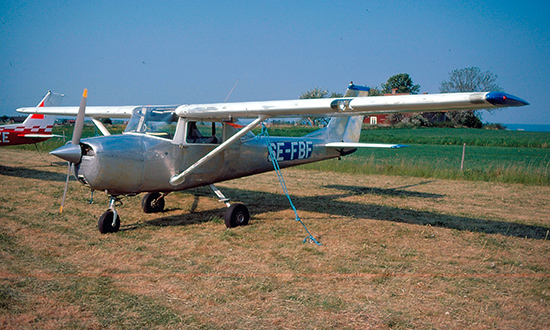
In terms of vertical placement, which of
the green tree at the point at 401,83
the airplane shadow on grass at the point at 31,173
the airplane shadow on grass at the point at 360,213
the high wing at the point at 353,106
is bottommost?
the airplane shadow on grass at the point at 31,173

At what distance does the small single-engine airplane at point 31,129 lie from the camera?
51.6 ft

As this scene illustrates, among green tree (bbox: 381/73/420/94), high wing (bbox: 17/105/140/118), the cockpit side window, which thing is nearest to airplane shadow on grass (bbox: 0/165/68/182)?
high wing (bbox: 17/105/140/118)

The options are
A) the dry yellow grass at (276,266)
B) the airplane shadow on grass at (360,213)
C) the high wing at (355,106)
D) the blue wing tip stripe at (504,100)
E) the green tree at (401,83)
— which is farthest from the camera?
the green tree at (401,83)

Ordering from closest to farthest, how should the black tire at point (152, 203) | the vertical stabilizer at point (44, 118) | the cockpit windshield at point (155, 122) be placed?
1. the cockpit windshield at point (155, 122)
2. the black tire at point (152, 203)
3. the vertical stabilizer at point (44, 118)

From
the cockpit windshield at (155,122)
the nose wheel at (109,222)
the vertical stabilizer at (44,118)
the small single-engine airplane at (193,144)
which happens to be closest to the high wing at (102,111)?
the small single-engine airplane at (193,144)

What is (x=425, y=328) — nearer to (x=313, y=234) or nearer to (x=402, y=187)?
(x=313, y=234)

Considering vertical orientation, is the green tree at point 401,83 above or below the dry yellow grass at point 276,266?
above

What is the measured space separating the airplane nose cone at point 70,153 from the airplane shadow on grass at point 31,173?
316 inches

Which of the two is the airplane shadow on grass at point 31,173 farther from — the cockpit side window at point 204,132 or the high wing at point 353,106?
the high wing at point 353,106

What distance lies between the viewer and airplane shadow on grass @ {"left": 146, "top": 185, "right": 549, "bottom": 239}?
746cm

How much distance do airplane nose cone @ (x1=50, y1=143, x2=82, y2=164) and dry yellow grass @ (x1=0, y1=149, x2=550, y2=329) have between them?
1.31m

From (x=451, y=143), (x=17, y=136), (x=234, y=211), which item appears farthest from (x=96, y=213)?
(x=451, y=143)

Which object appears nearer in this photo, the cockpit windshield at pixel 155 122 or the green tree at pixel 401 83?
the cockpit windshield at pixel 155 122

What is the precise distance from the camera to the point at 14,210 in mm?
8195
